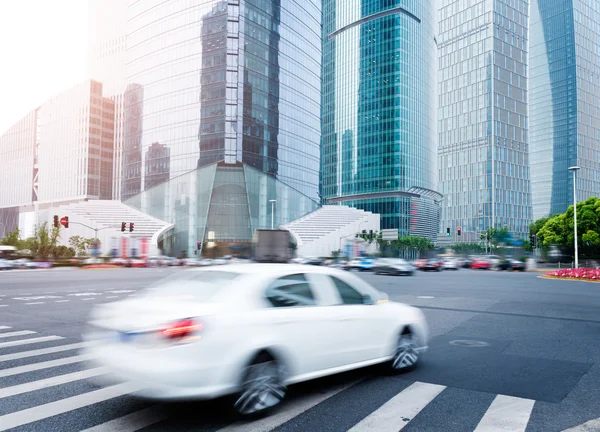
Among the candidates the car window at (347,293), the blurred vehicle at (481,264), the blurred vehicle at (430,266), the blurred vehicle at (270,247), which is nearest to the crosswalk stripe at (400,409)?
the car window at (347,293)

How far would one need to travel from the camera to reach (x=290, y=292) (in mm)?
5434

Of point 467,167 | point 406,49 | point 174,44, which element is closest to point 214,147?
point 174,44

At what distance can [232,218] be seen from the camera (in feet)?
276

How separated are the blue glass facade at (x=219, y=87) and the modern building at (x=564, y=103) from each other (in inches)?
4075

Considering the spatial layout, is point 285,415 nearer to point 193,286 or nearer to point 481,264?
point 193,286

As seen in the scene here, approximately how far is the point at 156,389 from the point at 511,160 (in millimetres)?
155645

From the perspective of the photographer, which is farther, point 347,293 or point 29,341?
point 29,341

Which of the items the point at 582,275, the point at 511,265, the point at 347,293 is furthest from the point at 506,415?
the point at 511,265

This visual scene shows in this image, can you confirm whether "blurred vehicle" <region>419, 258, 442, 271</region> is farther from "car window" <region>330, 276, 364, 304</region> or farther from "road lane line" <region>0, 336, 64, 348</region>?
"car window" <region>330, 276, 364, 304</region>

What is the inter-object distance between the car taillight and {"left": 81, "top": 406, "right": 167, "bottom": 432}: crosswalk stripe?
0.90 meters

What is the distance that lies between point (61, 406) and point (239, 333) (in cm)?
212

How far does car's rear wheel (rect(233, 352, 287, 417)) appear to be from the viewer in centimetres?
469

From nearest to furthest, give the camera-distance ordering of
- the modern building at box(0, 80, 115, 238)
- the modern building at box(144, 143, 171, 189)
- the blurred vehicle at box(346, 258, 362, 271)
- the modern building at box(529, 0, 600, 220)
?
the blurred vehicle at box(346, 258, 362, 271), the modern building at box(144, 143, 171, 189), the modern building at box(0, 80, 115, 238), the modern building at box(529, 0, 600, 220)

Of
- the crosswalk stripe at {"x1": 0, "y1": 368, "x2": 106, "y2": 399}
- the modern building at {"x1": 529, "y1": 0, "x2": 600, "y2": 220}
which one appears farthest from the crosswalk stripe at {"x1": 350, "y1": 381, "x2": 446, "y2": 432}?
the modern building at {"x1": 529, "y1": 0, "x2": 600, "y2": 220}
